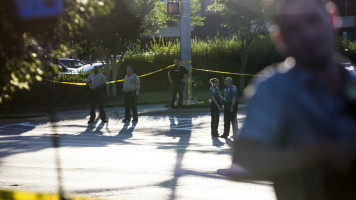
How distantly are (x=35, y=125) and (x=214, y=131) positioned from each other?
6.84 meters

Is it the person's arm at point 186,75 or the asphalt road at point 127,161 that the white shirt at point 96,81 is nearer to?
the asphalt road at point 127,161

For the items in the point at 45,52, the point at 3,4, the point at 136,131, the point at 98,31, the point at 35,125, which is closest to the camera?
the point at 3,4

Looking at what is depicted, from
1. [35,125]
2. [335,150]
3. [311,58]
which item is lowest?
[35,125]

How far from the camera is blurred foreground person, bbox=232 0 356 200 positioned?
1710 mm

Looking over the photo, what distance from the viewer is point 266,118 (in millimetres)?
1702

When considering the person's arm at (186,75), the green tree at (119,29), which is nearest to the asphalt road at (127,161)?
the person's arm at (186,75)

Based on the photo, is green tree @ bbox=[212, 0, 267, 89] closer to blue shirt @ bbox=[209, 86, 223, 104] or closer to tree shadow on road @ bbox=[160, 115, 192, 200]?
tree shadow on road @ bbox=[160, 115, 192, 200]

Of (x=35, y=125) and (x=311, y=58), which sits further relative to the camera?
(x=35, y=125)

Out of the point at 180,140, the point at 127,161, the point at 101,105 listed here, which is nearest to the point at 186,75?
the point at 101,105

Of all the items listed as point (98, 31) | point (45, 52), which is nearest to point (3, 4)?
point (45, 52)

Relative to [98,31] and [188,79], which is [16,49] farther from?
[98,31]

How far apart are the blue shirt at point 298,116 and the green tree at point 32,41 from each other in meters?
3.09

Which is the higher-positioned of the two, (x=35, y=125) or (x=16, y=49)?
(x=16, y=49)

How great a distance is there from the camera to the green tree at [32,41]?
15.2 ft
